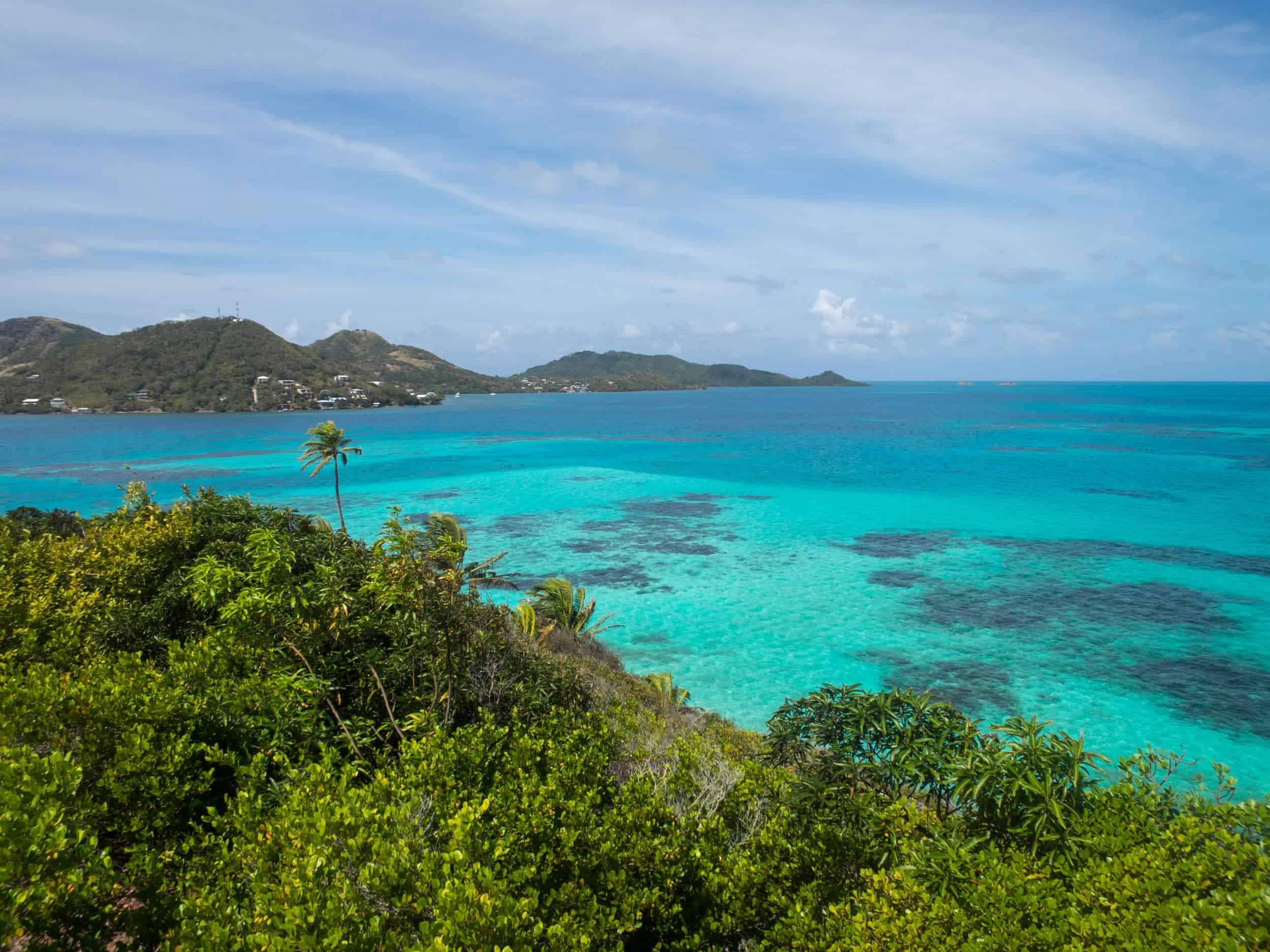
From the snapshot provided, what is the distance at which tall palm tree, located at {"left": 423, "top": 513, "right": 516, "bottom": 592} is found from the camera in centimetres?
836

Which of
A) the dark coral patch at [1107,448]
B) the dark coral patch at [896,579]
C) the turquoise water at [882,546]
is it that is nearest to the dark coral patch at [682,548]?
the turquoise water at [882,546]

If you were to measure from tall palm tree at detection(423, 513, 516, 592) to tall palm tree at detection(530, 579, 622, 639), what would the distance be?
217 centimetres

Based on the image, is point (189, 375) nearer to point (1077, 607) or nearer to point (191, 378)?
point (191, 378)

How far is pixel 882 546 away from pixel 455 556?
32722 millimetres

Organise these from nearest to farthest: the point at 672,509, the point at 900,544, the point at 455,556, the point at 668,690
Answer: the point at 455,556 < the point at 668,690 < the point at 900,544 < the point at 672,509

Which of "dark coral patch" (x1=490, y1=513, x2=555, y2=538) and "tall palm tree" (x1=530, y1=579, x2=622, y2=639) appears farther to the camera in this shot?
"dark coral patch" (x1=490, y1=513, x2=555, y2=538)

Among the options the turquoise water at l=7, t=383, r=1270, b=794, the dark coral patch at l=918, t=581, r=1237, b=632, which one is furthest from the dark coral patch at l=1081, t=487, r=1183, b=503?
Answer: the dark coral patch at l=918, t=581, r=1237, b=632

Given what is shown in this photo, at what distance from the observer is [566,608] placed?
22547mm

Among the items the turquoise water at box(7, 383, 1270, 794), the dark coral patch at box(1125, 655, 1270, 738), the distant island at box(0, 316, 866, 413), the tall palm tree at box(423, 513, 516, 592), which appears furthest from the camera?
the distant island at box(0, 316, 866, 413)

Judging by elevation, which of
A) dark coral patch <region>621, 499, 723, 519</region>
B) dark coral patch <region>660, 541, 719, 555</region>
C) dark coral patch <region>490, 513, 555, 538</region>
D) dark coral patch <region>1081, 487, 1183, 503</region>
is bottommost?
dark coral patch <region>660, 541, 719, 555</region>

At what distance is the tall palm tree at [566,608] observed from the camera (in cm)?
2239

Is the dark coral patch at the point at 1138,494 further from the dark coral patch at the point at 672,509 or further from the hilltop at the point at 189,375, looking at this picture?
the hilltop at the point at 189,375

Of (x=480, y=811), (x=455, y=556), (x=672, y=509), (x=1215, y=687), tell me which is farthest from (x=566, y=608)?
(x=672, y=509)

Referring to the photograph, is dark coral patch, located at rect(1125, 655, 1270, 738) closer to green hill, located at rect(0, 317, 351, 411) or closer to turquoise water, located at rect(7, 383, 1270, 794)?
turquoise water, located at rect(7, 383, 1270, 794)
